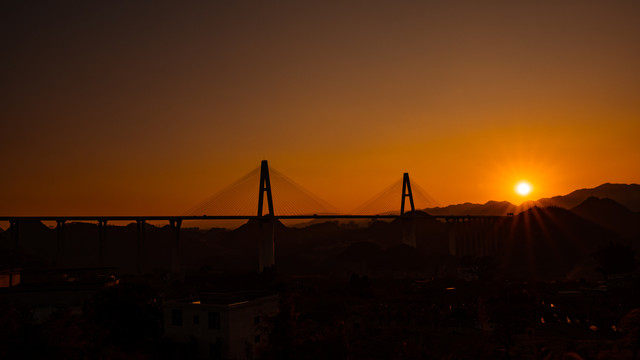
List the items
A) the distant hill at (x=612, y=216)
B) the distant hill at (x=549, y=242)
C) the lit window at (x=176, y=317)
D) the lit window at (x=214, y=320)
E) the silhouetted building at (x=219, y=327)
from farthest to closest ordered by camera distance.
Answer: the distant hill at (x=612, y=216)
the distant hill at (x=549, y=242)
the lit window at (x=176, y=317)
the lit window at (x=214, y=320)
the silhouetted building at (x=219, y=327)

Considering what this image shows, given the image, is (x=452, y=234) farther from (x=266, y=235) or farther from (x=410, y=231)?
(x=266, y=235)

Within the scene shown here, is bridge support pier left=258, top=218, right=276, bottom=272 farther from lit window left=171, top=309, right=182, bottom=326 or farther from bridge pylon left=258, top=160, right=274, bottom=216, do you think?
lit window left=171, top=309, right=182, bottom=326

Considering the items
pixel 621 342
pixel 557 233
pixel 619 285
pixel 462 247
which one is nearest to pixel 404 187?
pixel 462 247

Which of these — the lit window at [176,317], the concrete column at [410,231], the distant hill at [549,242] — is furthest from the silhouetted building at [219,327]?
the distant hill at [549,242]

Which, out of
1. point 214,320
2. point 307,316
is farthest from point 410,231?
point 214,320

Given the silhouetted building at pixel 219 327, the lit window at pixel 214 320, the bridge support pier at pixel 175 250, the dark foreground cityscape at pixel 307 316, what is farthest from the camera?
the bridge support pier at pixel 175 250

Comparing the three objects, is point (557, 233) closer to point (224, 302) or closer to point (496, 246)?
point (496, 246)

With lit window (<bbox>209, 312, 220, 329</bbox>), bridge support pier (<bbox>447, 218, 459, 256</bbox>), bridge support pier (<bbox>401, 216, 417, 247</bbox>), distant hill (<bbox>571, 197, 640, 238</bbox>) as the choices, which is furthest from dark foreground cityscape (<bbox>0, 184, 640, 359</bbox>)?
distant hill (<bbox>571, 197, 640, 238</bbox>)

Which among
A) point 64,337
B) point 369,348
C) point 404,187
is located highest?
point 404,187

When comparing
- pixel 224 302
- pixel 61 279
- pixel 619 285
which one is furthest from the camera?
pixel 619 285

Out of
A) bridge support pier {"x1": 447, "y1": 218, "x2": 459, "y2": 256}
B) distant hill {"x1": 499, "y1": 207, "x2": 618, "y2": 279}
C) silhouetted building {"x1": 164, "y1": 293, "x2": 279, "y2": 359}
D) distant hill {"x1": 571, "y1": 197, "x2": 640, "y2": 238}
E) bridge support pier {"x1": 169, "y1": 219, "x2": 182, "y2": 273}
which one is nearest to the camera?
silhouetted building {"x1": 164, "y1": 293, "x2": 279, "y2": 359}

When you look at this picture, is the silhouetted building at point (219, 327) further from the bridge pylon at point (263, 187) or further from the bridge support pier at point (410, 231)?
the bridge support pier at point (410, 231)
